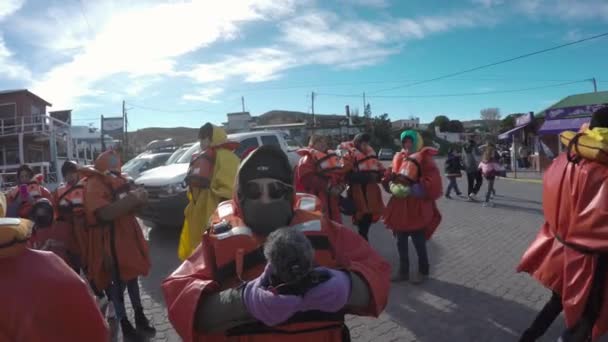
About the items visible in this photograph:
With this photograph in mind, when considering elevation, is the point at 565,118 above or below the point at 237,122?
below

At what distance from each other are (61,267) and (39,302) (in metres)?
0.15

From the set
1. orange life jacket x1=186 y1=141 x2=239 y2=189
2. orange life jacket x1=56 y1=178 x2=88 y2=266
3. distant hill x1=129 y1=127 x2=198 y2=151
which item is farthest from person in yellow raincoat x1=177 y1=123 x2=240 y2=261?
distant hill x1=129 y1=127 x2=198 y2=151

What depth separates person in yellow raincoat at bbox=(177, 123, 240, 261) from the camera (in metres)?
4.32

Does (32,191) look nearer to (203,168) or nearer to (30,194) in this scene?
(30,194)

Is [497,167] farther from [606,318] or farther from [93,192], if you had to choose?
[93,192]

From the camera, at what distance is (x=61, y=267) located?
1.52 m

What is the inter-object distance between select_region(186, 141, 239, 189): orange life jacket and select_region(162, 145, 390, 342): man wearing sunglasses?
7.67 ft

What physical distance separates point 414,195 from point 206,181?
7.84 ft

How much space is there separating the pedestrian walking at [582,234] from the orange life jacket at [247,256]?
1827 millimetres

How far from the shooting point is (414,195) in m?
4.99

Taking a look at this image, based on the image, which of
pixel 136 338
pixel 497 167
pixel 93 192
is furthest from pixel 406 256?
pixel 497 167

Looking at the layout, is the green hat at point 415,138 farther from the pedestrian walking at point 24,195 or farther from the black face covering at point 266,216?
the pedestrian walking at point 24,195

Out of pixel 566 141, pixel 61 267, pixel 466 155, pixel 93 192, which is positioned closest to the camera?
pixel 61 267

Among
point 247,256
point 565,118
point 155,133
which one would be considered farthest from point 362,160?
point 155,133
